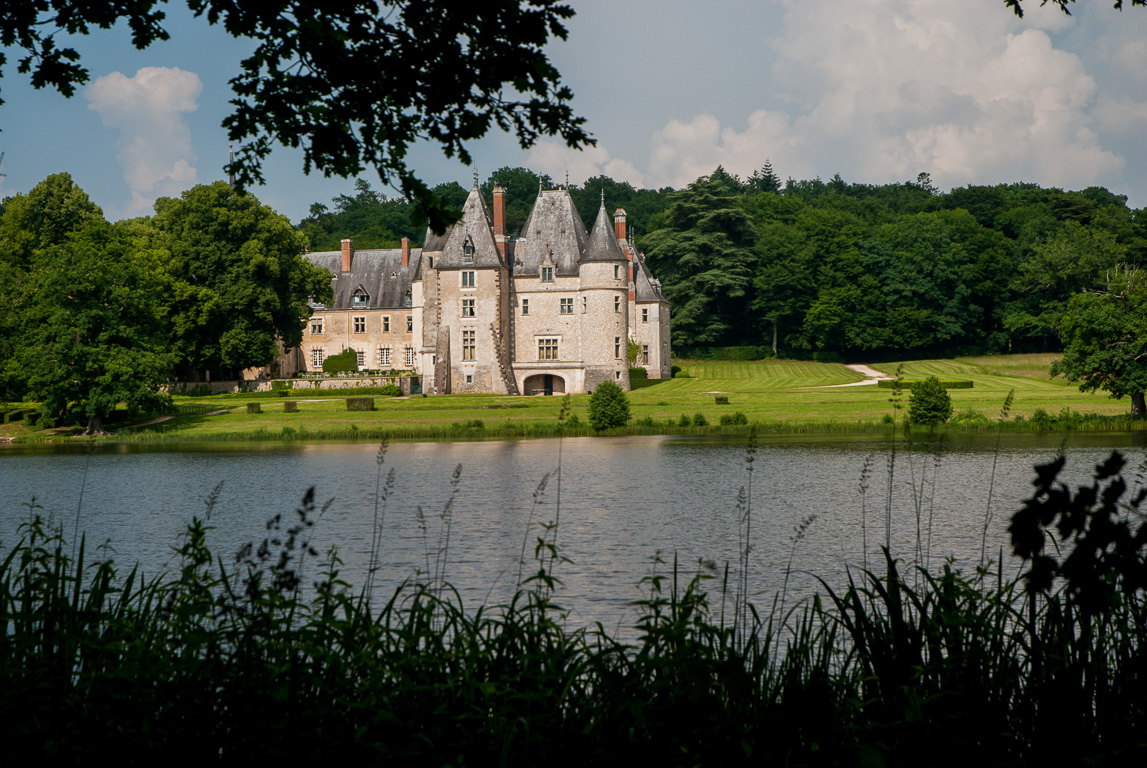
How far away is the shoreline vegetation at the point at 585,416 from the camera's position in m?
31.9

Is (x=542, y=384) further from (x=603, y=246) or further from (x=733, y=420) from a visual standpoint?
(x=733, y=420)

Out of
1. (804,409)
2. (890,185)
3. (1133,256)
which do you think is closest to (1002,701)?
(804,409)

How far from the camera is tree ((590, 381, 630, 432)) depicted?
33.8 m

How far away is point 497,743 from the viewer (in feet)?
13.1

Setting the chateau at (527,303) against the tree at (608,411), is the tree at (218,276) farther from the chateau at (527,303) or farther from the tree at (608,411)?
the tree at (608,411)

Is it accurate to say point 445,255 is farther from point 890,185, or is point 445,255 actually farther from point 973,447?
point 890,185

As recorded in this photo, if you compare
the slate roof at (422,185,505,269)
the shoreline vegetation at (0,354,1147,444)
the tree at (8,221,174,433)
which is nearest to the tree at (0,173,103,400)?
the tree at (8,221,174,433)

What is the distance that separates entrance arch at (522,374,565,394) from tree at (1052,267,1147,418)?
2654 cm

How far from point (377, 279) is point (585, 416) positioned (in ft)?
107

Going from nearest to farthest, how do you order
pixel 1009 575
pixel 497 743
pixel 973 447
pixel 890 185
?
pixel 497 743
pixel 1009 575
pixel 973 447
pixel 890 185

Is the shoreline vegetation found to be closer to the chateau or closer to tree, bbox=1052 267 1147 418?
tree, bbox=1052 267 1147 418

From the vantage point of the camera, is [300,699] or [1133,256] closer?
[300,699]

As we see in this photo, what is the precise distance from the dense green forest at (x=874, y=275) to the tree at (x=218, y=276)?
2939 centimetres

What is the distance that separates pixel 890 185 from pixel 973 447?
88.1 m
